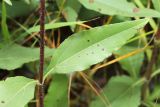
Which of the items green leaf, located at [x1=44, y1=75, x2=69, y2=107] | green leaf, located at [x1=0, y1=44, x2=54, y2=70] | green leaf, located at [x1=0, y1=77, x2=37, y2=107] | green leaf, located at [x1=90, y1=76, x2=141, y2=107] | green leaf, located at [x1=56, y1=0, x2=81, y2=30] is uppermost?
green leaf, located at [x1=56, y1=0, x2=81, y2=30]

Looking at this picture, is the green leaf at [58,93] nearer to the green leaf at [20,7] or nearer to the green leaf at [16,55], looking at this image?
the green leaf at [16,55]

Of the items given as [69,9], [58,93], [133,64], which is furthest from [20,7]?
[133,64]

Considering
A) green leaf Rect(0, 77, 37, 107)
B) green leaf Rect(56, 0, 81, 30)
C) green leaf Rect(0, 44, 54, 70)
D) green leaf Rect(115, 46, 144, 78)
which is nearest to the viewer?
green leaf Rect(0, 77, 37, 107)

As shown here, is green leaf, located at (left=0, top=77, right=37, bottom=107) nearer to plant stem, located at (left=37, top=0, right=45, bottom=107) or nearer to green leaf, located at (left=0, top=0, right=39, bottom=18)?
plant stem, located at (left=37, top=0, right=45, bottom=107)

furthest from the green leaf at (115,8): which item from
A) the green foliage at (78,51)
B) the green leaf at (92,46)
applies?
the green leaf at (92,46)

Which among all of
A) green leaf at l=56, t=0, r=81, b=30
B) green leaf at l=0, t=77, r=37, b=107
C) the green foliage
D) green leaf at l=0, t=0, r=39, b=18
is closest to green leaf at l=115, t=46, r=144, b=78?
the green foliage

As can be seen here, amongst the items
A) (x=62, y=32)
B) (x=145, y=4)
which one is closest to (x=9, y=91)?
(x=62, y=32)
